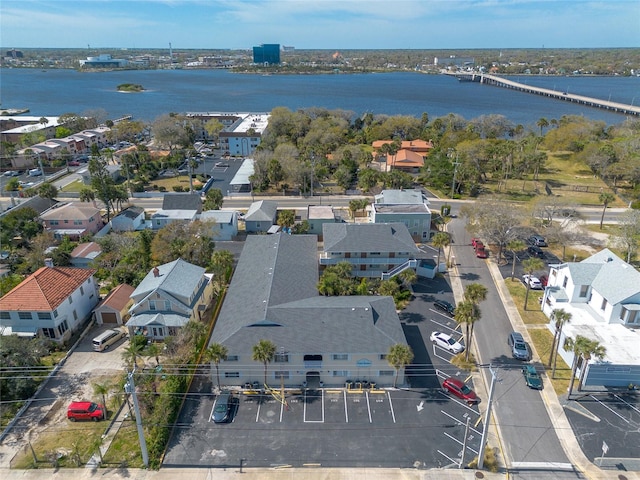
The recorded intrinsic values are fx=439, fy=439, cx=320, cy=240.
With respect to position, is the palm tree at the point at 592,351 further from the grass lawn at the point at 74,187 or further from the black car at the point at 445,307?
the grass lawn at the point at 74,187

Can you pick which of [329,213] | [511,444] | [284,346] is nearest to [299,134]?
[329,213]

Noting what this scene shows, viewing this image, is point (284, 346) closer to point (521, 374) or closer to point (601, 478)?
point (521, 374)

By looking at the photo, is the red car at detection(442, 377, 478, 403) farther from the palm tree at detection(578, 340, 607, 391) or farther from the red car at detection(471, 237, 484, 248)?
the red car at detection(471, 237, 484, 248)

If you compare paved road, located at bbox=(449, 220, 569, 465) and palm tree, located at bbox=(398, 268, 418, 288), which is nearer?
paved road, located at bbox=(449, 220, 569, 465)

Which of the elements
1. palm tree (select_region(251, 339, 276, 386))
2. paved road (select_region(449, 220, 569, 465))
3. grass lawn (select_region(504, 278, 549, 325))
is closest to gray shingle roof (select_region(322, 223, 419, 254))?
paved road (select_region(449, 220, 569, 465))

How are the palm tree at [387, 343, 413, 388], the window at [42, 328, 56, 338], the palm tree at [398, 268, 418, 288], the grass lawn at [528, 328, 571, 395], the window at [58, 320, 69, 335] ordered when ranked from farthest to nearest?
the palm tree at [398, 268, 418, 288], the window at [58, 320, 69, 335], the window at [42, 328, 56, 338], the grass lawn at [528, 328, 571, 395], the palm tree at [387, 343, 413, 388]

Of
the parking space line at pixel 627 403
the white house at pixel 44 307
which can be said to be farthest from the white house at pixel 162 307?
the parking space line at pixel 627 403
